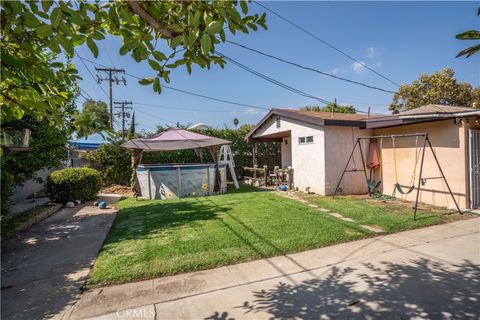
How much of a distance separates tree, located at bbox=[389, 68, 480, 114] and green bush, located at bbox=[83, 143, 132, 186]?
917 inches

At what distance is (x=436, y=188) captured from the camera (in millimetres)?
8141

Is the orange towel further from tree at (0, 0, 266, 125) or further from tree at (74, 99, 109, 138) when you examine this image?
tree at (74, 99, 109, 138)

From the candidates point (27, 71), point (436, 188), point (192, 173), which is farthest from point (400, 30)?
point (27, 71)

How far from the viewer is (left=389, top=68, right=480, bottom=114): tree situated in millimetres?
23438

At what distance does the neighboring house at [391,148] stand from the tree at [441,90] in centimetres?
Result: 1666

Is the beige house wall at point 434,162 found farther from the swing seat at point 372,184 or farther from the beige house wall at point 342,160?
the beige house wall at point 342,160

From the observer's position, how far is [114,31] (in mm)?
1703

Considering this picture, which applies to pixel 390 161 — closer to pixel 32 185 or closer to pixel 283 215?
pixel 283 215

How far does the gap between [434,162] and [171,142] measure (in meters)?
9.65

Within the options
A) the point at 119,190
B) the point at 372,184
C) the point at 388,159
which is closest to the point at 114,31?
the point at 388,159

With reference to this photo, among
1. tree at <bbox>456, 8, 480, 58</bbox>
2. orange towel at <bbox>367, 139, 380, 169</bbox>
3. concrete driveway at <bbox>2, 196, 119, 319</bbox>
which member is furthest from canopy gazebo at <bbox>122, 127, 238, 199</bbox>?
tree at <bbox>456, 8, 480, 58</bbox>

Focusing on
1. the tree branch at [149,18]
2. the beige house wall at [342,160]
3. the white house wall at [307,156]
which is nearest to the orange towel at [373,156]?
the beige house wall at [342,160]

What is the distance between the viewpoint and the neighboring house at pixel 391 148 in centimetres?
736

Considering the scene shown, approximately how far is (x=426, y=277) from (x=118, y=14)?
4.66 meters
